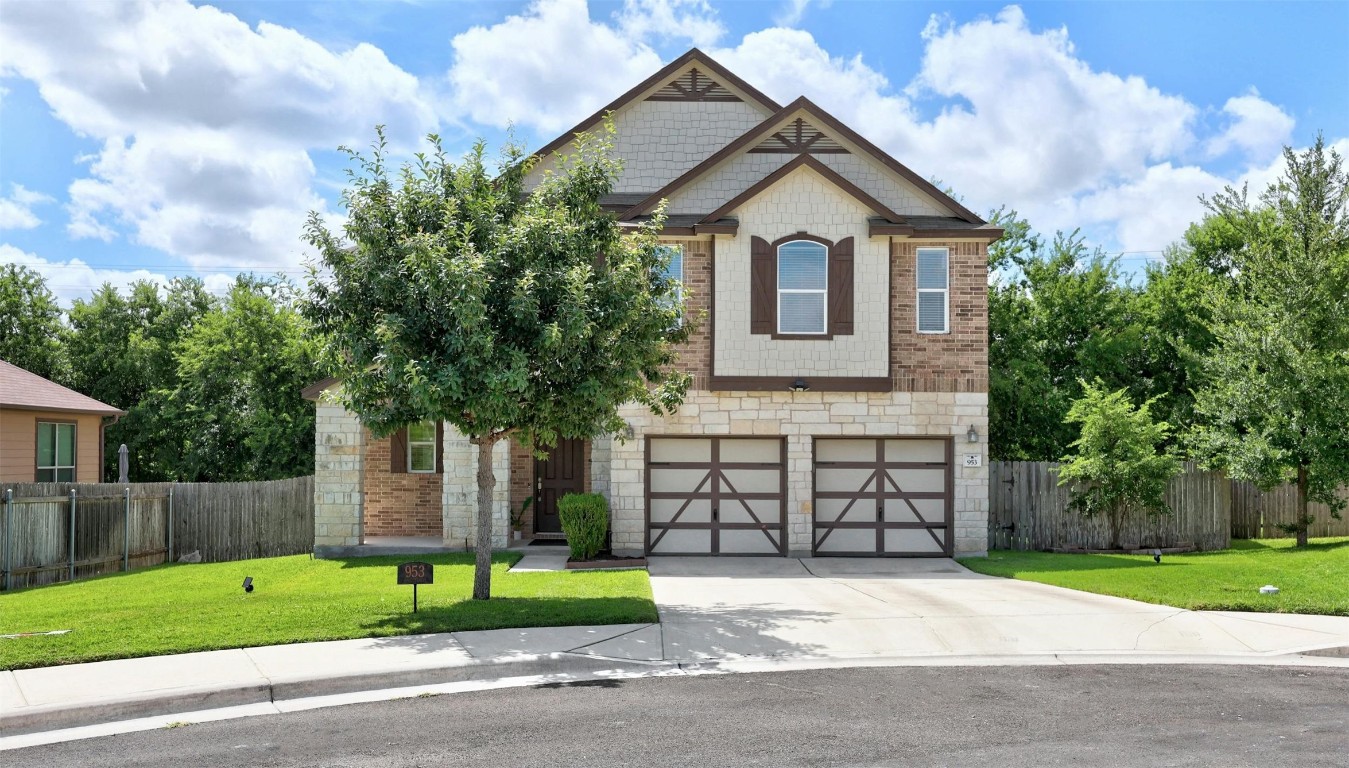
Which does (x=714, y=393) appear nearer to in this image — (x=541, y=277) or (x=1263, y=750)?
(x=541, y=277)

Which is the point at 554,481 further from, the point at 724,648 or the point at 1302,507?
the point at 1302,507

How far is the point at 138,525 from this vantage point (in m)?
22.0

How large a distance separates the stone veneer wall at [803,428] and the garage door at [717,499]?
1.11 ft

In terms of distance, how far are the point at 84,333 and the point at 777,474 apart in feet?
112

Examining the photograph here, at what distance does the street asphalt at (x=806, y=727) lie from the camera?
7.49 meters

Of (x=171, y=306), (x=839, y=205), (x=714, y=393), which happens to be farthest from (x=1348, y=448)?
(x=171, y=306)

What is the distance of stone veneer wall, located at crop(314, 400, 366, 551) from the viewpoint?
68.4 feet

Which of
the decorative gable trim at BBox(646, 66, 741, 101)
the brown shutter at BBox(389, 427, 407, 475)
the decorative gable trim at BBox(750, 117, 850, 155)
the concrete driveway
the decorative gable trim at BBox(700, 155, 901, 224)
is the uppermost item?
the decorative gable trim at BBox(646, 66, 741, 101)

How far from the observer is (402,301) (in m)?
12.8

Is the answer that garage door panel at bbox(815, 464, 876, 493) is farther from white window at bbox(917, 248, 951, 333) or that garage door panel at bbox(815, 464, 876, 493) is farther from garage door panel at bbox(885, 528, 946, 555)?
white window at bbox(917, 248, 951, 333)

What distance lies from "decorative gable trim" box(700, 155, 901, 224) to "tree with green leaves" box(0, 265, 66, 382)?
108 feet

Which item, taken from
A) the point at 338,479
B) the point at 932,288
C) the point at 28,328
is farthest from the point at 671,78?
the point at 28,328

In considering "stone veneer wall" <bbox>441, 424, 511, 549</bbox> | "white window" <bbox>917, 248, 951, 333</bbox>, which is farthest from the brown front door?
"white window" <bbox>917, 248, 951, 333</bbox>

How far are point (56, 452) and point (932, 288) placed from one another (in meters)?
21.4
